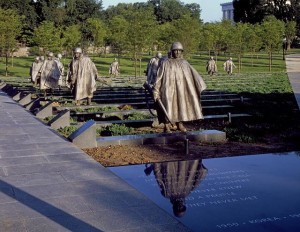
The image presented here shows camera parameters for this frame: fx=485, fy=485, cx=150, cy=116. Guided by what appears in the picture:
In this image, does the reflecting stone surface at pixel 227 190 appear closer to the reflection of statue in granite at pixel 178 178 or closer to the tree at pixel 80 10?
the reflection of statue in granite at pixel 178 178

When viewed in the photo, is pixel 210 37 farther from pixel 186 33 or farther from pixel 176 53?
pixel 176 53

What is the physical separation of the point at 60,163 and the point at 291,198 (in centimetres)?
388

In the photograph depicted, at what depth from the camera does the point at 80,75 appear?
611 inches

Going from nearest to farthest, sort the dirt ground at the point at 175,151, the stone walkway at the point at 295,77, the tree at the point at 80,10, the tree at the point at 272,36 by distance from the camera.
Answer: the dirt ground at the point at 175,151 < the stone walkway at the point at 295,77 < the tree at the point at 272,36 < the tree at the point at 80,10

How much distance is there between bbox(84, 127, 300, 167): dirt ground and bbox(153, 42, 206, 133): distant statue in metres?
0.67

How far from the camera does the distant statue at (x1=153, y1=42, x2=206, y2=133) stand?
997 centimetres

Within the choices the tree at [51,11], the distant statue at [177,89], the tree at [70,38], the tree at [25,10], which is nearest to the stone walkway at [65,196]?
the distant statue at [177,89]

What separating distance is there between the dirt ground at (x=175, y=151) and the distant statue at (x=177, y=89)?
0.67 m

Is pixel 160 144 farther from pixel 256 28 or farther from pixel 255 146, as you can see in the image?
pixel 256 28

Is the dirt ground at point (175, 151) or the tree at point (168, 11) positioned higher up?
the tree at point (168, 11)

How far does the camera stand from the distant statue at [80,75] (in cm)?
1550

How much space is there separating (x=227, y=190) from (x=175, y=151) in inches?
140

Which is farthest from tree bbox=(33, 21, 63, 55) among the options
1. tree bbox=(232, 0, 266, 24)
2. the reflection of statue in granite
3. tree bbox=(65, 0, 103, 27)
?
tree bbox=(232, 0, 266, 24)

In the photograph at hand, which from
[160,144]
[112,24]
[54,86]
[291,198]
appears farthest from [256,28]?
[291,198]
